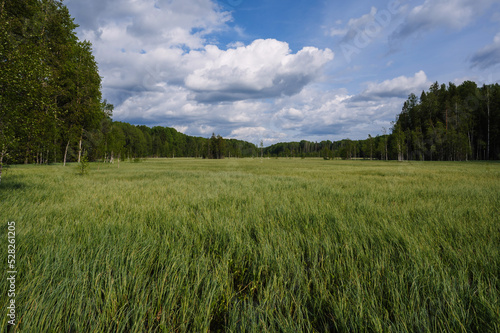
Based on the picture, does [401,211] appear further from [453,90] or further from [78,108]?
[453,90]

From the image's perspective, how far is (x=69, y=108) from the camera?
2633 centimetres

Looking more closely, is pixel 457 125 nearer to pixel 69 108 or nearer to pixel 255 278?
pixel 255 278

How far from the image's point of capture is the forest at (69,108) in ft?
18.0

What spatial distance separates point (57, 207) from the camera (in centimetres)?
462

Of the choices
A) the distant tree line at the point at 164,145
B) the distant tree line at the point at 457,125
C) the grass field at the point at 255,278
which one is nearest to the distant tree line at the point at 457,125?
the distant tree line at the point at 457,125

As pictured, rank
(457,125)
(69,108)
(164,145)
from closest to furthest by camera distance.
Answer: (69,108)
(457,125)
(164,145)

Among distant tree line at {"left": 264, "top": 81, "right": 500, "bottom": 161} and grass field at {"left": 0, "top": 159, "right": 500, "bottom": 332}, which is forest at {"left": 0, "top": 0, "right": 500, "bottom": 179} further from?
grass field at {"left": 0, "top": 159, "right": 500, "bottom": 332}

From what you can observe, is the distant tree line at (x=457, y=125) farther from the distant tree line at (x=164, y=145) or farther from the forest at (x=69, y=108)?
the distant tree line at (x=164, y=145)

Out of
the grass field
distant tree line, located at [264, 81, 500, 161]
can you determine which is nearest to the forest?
distant tree line, located at [264, 81, 500, 161]

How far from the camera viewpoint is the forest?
5500 millimetres

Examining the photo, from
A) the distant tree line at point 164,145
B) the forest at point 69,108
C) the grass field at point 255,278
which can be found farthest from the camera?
the distant tree line at point 164,145

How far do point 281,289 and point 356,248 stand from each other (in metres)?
Answer: 1.35

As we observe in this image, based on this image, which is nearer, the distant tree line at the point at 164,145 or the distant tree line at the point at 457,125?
the distant tree line at the point at 457,125

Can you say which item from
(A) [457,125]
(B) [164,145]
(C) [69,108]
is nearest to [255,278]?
(C) [69,108]
